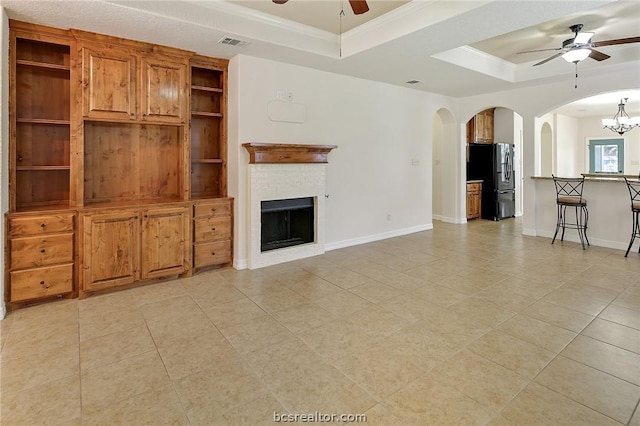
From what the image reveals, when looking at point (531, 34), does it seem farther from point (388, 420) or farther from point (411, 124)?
point (388, 420)

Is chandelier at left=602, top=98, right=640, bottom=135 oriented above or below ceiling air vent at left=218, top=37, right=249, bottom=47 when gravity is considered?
above

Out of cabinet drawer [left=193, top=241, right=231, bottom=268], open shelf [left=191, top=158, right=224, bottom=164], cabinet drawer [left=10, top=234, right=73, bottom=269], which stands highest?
open shelf [left=191, top=158, right=224, bottom=164]

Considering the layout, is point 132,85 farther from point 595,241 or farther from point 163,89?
point 595,241

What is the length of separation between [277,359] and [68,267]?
8.20 ft

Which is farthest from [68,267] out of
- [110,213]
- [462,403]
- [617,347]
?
[617,347]

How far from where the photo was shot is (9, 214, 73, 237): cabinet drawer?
3.24m

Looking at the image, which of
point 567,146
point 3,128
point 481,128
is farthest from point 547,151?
point 3,128

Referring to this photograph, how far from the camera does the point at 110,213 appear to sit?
3689 millimetres

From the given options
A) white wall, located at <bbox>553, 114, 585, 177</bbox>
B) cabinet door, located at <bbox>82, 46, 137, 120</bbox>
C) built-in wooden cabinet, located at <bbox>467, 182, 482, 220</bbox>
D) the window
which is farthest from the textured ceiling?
the window

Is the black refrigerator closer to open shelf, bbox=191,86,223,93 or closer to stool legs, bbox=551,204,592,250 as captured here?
stool legs, bbox=551,204,592,250

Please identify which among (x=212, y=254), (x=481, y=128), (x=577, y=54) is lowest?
(x=212, y=254)

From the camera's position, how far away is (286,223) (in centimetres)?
506

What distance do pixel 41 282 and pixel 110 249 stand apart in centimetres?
64

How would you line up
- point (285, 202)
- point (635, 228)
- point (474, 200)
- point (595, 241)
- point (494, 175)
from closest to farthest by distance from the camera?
1. point (285, 202)
2. point (635, 228)
3. point (595, 241)
4. point (494, 175)
5. point (474, 200)
